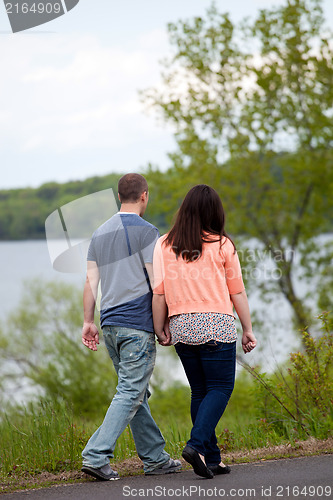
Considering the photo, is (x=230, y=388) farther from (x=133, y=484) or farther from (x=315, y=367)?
(x=315, y=367)

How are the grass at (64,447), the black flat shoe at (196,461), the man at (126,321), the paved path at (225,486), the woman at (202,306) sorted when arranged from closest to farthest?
the paved path at (225,486), the black flat shoe at (196,461), the woman at (202,306), the man at (126,321), the grass at (64,447)

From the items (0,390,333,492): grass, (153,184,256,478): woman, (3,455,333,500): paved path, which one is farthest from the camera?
(0,390,333,492): grass

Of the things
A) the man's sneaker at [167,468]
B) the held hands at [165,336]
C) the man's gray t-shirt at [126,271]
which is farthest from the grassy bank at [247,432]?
the man's gray t-shirt at [126,271]

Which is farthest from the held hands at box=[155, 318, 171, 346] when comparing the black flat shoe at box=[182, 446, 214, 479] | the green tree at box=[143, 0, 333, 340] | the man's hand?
the green tree at box=[143, 0, 333, 340]

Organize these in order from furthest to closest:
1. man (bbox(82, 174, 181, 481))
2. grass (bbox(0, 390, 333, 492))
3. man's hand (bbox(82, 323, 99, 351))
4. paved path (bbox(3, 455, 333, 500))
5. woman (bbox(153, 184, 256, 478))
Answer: grass (bbox(0, 390, 333, 492)), man's hand (bbox(82, 323, 99, 351)), man (bbox(82, 174, 181, 481)), woman (bbox(153, 184, 256, 478)), paved path (bbox(3, 455, 333, 500))

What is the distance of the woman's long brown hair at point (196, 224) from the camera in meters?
3.97

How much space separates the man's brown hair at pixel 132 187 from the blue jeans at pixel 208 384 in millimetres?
968

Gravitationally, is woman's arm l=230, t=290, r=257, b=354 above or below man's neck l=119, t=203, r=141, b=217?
below

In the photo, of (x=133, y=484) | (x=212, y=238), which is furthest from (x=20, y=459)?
(x=212, y=238)

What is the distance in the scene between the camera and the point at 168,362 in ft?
69.7

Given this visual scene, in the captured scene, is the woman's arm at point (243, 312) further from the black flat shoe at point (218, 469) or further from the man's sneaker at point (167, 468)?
the man's sneaker at point (167, 468)

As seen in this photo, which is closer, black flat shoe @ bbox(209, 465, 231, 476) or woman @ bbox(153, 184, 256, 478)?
woman @ bbox(153, 184, 256, 478)

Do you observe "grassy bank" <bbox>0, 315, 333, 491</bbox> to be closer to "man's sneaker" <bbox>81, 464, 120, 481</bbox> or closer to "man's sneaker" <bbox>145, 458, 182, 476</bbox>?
"man's sneaker" <bbox>145, 458, 182, 476</bbox>

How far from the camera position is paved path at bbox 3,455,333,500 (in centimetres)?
355
